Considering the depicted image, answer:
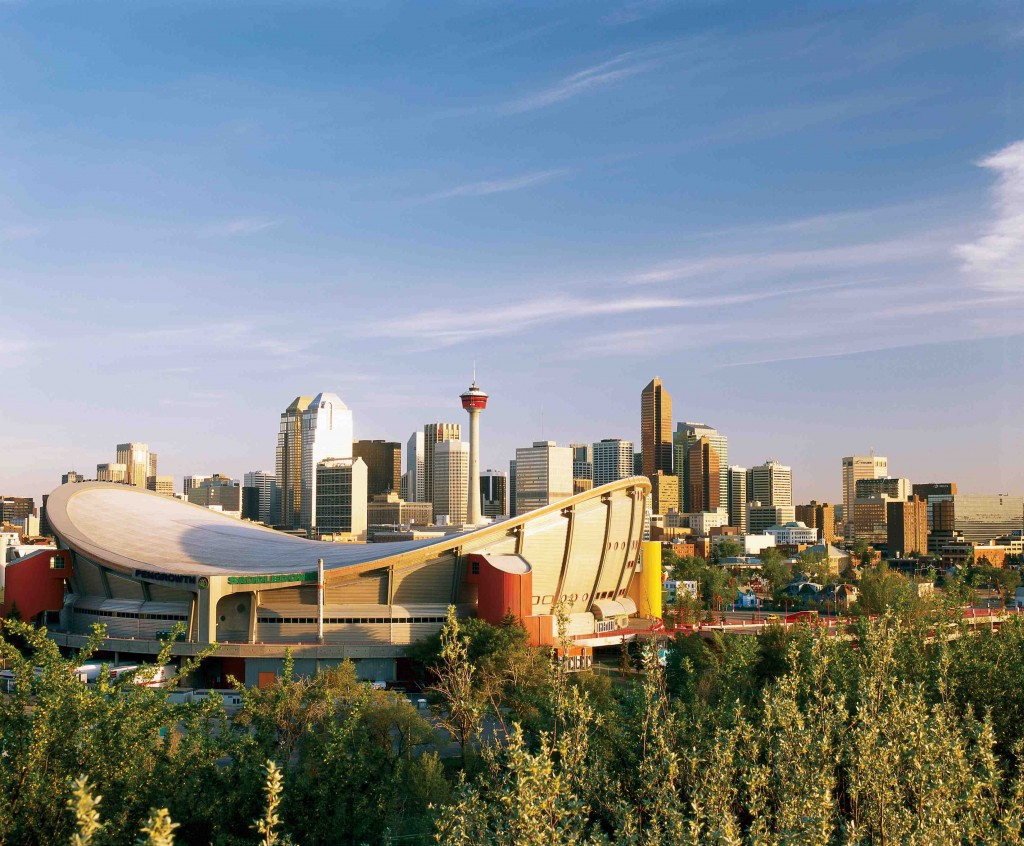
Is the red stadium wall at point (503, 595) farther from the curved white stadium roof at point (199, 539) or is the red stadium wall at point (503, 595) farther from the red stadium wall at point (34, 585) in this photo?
the red stadium wall at point (34, 585)

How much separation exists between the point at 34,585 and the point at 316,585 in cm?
2282

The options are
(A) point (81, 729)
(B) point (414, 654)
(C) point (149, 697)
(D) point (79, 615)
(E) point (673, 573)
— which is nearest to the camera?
(A) point (81, 729)

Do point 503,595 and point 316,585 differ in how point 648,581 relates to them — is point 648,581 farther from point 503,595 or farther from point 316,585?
point 316,585

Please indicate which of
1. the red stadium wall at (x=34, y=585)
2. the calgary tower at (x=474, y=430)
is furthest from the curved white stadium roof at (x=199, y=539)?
the calgary tower at (x=474, y=430)

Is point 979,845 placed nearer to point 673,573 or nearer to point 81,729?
point 81,729

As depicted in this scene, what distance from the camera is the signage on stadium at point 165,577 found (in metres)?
66.9

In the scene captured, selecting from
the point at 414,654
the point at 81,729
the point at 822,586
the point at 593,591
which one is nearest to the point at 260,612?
the point at 414,654

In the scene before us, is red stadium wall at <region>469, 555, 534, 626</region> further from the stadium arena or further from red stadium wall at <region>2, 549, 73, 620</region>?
red stadium wall at <region>2, 549, 73, 620</region>

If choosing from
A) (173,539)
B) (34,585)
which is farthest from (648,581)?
(34,585)

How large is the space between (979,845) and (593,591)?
6524 cm

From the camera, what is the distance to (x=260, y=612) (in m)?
68.8

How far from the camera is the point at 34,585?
246 feet

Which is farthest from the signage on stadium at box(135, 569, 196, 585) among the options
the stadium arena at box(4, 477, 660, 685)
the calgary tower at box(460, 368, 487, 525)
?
the calgary tower at box(460, 368, 487, 525)

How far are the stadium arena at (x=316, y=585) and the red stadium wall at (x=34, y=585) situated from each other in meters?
0.08
